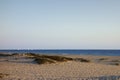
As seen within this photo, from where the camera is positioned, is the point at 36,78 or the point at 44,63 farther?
the point at 44,63

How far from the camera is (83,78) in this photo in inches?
742

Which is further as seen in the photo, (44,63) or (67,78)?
(44,63)

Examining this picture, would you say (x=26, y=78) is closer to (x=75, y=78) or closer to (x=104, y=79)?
(x=75, y=78)

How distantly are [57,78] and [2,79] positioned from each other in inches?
158

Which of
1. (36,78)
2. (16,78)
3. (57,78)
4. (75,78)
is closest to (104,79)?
(75,78)

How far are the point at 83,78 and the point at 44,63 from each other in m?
12.2

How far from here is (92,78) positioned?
61.6 ft

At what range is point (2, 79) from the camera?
1808 centimetres

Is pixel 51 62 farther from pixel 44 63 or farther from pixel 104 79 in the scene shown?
pixel 104 79

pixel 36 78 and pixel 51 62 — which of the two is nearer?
pixel 36 78

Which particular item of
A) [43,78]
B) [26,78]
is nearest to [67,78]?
[43,78]

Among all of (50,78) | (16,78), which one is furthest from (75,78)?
(16,78)

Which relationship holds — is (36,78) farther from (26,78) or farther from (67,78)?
(67,78)

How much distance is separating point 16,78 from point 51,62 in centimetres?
1304
